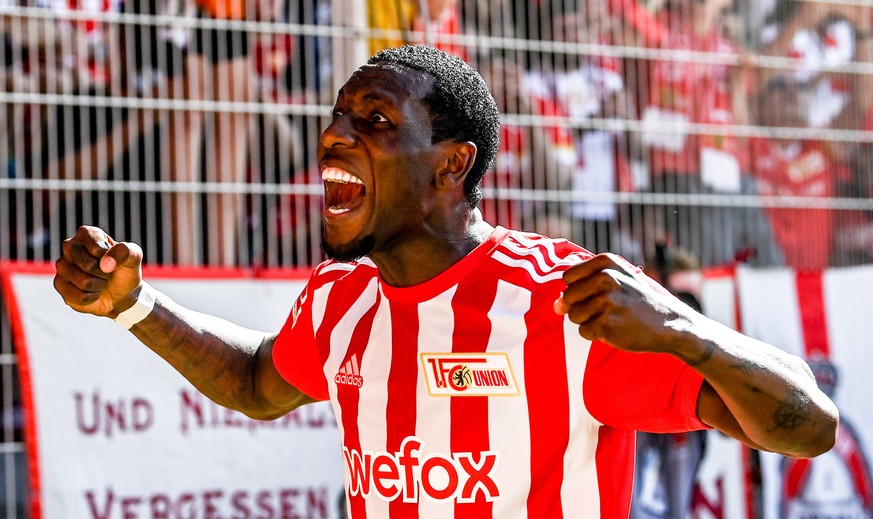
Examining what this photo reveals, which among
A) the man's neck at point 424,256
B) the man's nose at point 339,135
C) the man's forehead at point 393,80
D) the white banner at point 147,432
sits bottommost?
the white banner at point 147,432

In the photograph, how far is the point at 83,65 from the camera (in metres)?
5.78

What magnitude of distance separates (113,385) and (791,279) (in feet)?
12.1

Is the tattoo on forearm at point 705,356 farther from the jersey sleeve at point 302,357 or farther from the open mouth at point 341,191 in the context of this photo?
the jersey sleeve at point 302,357

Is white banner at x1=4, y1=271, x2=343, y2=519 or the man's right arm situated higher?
the man's right arm

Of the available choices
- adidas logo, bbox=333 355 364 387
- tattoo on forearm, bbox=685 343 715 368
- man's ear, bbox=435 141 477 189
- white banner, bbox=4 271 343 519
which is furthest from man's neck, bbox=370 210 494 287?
white banner, bbox=4 271 343 519

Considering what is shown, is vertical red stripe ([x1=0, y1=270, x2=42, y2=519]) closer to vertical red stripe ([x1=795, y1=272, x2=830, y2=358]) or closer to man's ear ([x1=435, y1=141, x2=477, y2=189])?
man's ear ([x1=435, y1=141, x2=477, y2=189])

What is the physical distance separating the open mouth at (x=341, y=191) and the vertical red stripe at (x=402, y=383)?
268mm

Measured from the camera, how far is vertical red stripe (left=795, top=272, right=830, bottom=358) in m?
7.02

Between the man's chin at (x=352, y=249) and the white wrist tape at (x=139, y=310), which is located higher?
the man's chin at (x=352, y=249)

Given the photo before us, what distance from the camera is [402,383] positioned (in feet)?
9.87

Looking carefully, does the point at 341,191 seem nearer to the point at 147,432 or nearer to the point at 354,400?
the point at 354,400

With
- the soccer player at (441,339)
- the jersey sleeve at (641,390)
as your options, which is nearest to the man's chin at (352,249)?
the soccer player at (441,339)

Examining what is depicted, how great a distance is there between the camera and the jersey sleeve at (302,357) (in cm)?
333

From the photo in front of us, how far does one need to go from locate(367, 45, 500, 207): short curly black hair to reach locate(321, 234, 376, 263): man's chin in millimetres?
301
